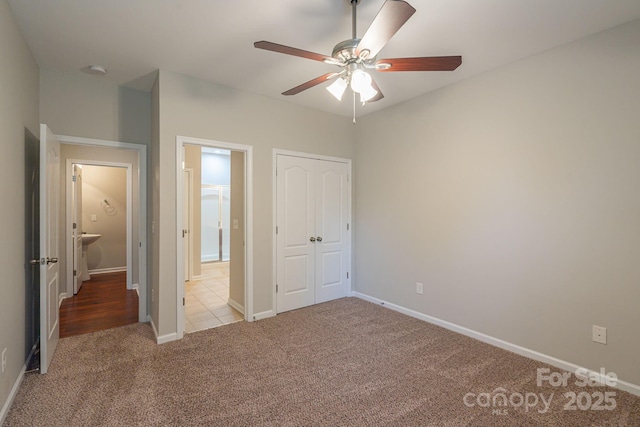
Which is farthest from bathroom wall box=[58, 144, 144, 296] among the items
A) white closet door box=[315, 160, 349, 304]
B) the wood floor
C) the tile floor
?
white closet door box=[315, 160, 349, 304]

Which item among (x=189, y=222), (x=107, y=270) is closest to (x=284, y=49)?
(x=189, y=222)

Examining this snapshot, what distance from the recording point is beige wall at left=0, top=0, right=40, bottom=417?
192cm

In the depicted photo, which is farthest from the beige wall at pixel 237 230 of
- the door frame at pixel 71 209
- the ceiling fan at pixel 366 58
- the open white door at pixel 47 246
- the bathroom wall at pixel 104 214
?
the bathroom wall at pixel 104 214

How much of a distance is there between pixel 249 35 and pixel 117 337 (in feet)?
10.3

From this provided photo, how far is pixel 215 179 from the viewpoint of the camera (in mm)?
7684

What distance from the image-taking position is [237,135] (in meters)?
3.46

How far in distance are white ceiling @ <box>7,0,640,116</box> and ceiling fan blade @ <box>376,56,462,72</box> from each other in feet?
1.38

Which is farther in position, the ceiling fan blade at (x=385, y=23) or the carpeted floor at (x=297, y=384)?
the carpeted floor at (x=297, y=384)

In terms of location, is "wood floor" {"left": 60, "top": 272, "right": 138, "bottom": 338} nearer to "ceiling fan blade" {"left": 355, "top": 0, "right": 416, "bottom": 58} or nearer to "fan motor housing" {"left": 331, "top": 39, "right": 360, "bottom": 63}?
"fan motor housing" {"left": 331, "top": 39, "right": 360, "bottom": 63}

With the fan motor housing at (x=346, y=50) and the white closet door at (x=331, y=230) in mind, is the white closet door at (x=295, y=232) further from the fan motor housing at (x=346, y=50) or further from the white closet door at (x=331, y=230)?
the fan motor housing at (x=346, y=50)

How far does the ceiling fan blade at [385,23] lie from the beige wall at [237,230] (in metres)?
2.38

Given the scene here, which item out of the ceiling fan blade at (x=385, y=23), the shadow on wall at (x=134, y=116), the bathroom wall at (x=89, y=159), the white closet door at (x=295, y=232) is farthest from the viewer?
the bathroom wall at (x=89, y=159)

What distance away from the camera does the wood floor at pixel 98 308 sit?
134 inches

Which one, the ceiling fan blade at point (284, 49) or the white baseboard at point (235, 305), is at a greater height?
the ceiling fan blade at point (284, 49)
